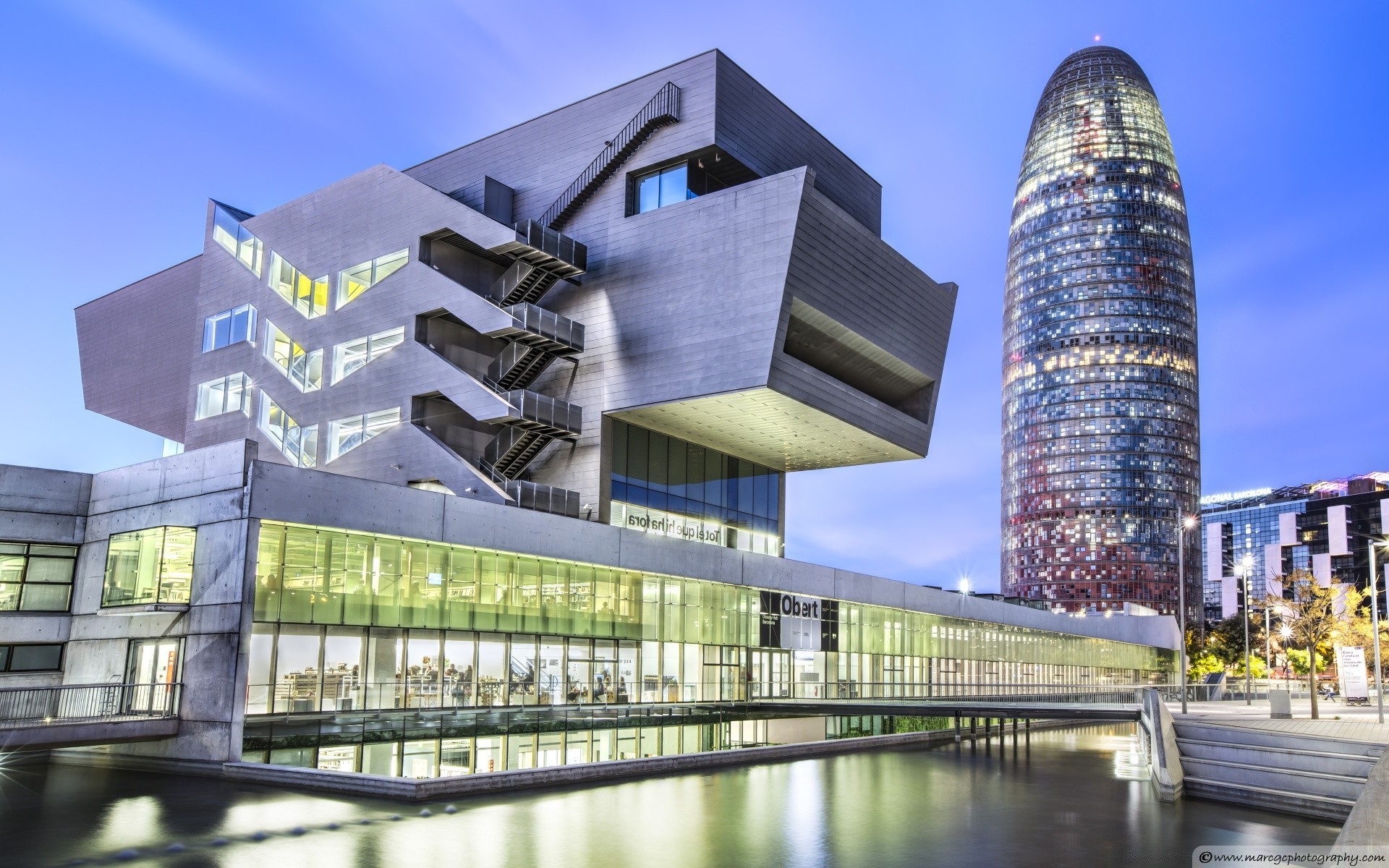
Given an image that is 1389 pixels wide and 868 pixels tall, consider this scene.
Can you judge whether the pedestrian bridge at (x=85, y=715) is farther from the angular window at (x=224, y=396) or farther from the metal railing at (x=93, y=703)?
the angular window at (x=224, y=396)

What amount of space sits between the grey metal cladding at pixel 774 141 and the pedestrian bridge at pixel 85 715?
32.3 metres

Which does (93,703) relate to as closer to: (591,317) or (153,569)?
(153,569)

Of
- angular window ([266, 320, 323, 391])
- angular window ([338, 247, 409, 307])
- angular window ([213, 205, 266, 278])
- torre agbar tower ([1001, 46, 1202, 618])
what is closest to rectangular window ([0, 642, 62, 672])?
angular window ([266, 320, 323, 391])

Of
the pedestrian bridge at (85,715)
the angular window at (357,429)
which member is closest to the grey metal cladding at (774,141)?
the angular window at (357,429)

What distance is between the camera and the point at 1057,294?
646 ft

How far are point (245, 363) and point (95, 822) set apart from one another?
42208 millimetres

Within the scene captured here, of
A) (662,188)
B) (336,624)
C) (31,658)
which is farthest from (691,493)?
Result: (31,658)

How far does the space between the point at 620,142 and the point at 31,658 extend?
32.1 meters

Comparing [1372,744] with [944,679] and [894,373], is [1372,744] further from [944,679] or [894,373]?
[944,679]

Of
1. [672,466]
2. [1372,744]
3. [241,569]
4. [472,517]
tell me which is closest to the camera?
[1372,744]

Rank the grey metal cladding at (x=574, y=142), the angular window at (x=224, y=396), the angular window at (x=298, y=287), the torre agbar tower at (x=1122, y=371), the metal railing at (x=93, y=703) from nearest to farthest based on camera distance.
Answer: the metal railing at (x=93, y=703)
the grey metal cladding at (x=574, y=142)
the angular window at (x=298, y=287)
the angular window at (x=224, y=396)
the torre agbar tower at (x=1122, y=371)

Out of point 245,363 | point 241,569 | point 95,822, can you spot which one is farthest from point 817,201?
point 95,822

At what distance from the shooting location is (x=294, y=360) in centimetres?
5619

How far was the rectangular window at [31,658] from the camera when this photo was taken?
34.2 m
